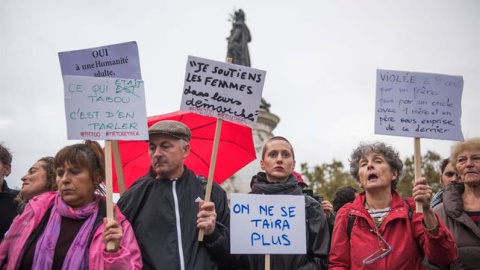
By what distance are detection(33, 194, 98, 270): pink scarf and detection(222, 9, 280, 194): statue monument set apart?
873 cm

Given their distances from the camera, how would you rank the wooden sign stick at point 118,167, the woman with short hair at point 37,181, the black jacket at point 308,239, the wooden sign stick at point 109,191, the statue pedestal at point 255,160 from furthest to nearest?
the statue pedestal at point 255,160, the woman with short hair at point 37,181, the black jacket at point 308,239, the wooden sign stick at point 118,167, the wooden sign stick at point 109,191

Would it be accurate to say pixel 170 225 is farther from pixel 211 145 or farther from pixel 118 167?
pixel 211 145

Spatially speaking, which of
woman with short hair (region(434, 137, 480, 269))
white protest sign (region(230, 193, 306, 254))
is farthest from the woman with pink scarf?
woman with short hair (region(434, 137, 480, 269))

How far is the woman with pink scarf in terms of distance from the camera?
8.98 ft

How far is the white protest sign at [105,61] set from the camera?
344 centimetres

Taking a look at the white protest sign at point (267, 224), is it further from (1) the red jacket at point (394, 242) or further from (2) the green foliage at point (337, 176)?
(2) the green foliage at point (337, 176)

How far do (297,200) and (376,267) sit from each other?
28.3 inches

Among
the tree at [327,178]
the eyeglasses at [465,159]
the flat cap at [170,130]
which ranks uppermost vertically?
the flat cap at [170,130]

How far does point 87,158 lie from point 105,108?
1.19ft

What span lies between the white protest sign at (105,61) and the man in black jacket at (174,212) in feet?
1.57

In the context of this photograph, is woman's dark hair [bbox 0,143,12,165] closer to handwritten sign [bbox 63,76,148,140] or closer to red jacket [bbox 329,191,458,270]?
handwritten sign [bbox 63,76,148,140]

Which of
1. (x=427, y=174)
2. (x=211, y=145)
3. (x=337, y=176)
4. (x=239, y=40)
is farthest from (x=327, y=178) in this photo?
(x=211, y=145)

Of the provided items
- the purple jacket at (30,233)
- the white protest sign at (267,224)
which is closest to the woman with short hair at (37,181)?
the purple jacket at (30,233)

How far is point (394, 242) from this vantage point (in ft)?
10.7
